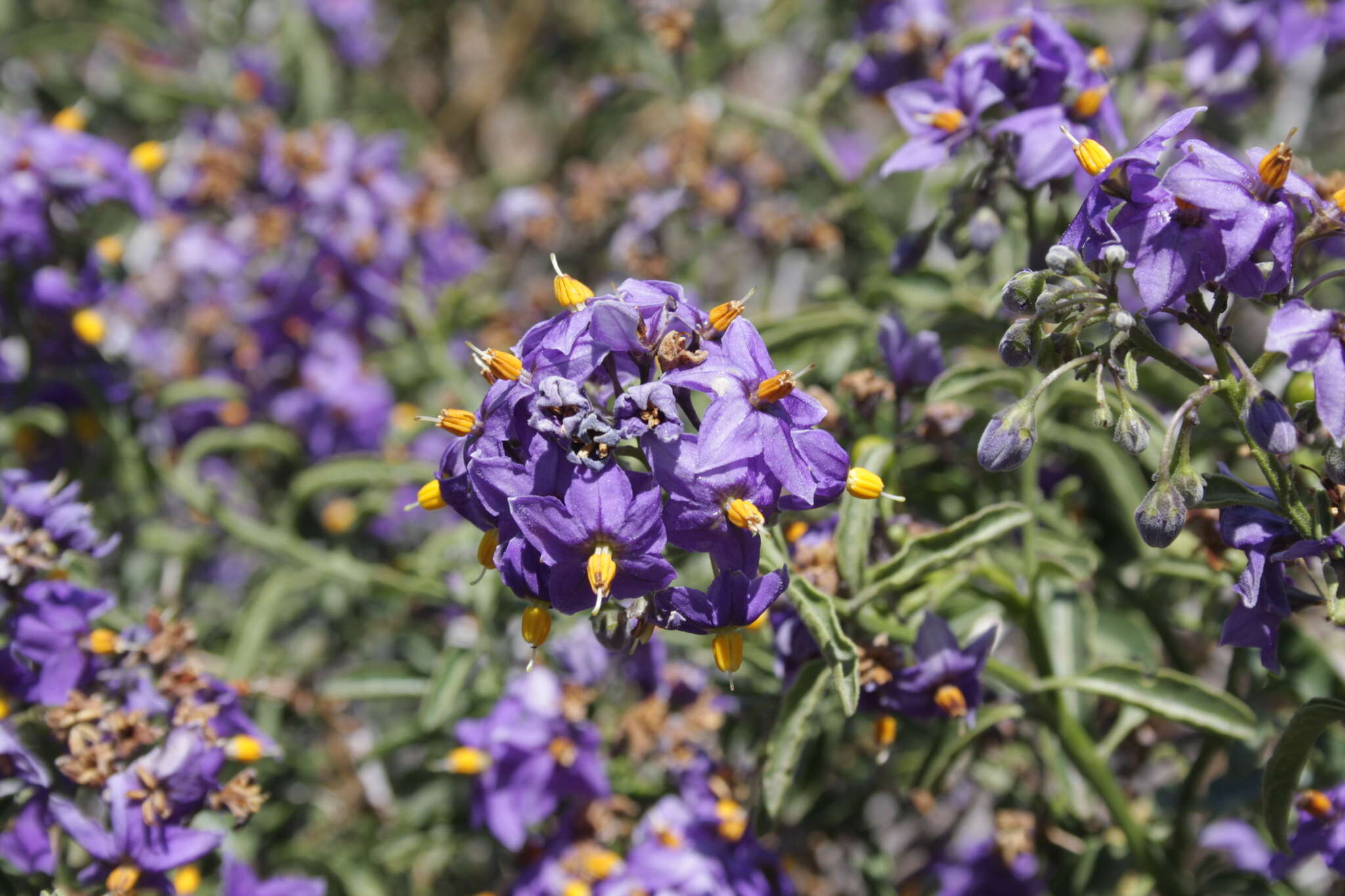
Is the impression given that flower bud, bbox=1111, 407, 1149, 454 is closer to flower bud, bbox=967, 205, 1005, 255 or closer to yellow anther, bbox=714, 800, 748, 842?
flower bud, bbox=967, 205, 1005, 255

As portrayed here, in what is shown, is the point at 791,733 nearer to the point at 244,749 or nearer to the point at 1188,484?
the point at 1188,484

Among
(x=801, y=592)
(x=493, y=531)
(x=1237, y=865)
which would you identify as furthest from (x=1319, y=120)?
(x=493, y=531)

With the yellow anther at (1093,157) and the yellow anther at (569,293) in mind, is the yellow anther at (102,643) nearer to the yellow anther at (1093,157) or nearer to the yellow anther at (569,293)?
the yellow anther at (569,293)

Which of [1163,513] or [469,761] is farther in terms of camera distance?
[469,761]

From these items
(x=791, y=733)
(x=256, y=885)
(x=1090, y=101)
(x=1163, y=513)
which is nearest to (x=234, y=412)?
(x=256, y=885)

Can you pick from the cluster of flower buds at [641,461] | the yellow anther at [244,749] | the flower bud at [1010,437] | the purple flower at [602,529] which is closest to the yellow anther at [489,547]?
the cluster of flower buds at [641,461]

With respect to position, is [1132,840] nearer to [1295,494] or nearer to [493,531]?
[1295,494]
